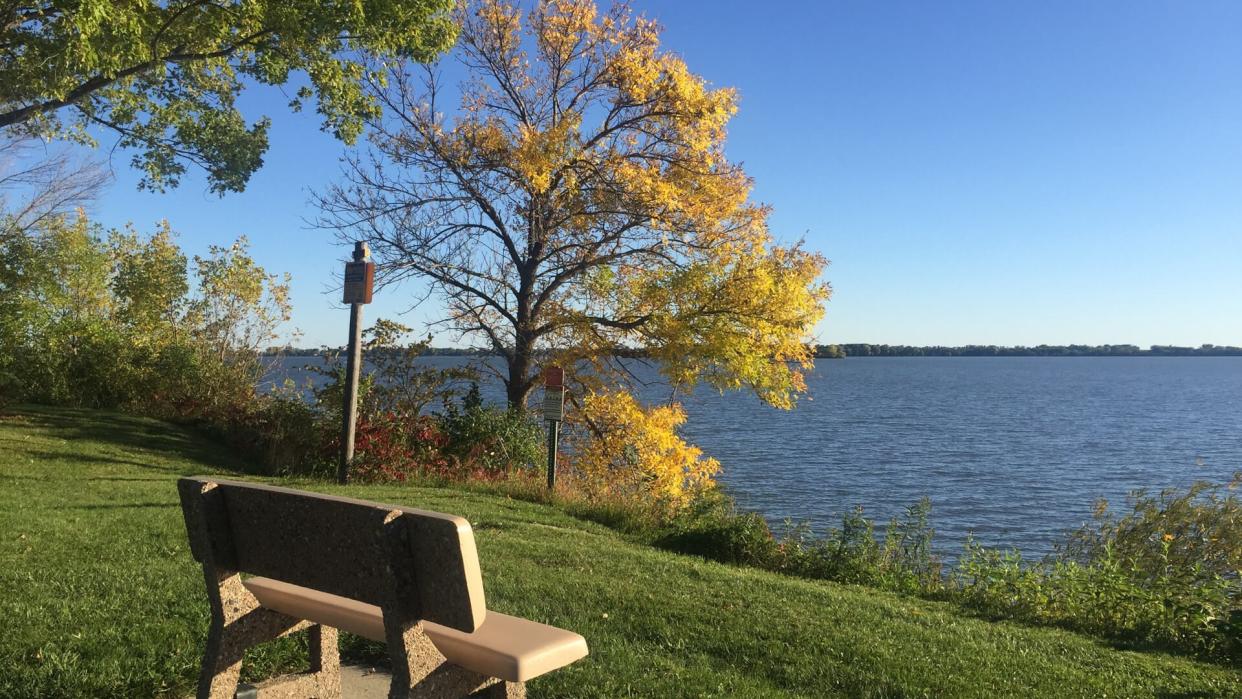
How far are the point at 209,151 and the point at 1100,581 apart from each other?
40.2ft

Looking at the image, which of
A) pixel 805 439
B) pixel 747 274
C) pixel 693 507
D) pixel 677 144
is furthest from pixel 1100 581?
pixel 805 439

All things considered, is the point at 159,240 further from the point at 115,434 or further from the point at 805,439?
the point at 805,439

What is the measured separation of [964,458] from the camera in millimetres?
28875

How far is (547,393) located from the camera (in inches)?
488

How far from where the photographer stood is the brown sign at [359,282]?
1011 cm

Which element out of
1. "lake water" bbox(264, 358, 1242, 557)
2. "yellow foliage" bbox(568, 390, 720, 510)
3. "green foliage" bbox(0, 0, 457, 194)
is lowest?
"lake water" bbox(264, 358, 1242, 557)

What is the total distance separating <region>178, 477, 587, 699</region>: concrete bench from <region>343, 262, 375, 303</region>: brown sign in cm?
683

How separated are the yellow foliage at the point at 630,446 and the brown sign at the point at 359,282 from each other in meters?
7.27

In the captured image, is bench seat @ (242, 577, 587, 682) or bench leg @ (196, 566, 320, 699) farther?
bench leg @ (196, 566, 320, 699)

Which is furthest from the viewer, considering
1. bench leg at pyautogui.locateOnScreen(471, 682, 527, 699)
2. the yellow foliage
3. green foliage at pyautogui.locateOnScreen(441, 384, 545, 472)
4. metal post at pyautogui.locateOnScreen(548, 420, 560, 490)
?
the yellow foliage

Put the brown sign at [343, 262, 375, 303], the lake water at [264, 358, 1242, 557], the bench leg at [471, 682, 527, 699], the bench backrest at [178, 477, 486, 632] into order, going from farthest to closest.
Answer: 1. the lake water at [264, 358, 1242, 557]
2. the brown sign at [343, 262, 375, 303]
3. the bench leg at [471, 682, 527, 699]
4. the bench backrest at [178, 477, 486, 632]

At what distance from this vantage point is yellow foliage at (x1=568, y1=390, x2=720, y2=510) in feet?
55.4

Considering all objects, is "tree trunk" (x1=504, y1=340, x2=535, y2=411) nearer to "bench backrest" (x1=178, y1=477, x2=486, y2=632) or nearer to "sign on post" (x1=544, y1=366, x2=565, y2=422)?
"sign on post" (x1=544, y1=366, x2=565, y2=422)

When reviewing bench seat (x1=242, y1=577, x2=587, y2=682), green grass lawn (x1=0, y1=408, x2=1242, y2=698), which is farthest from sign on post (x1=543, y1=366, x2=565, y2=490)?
bench seat (x1=242, y1=577, x2=587, y2=682)
